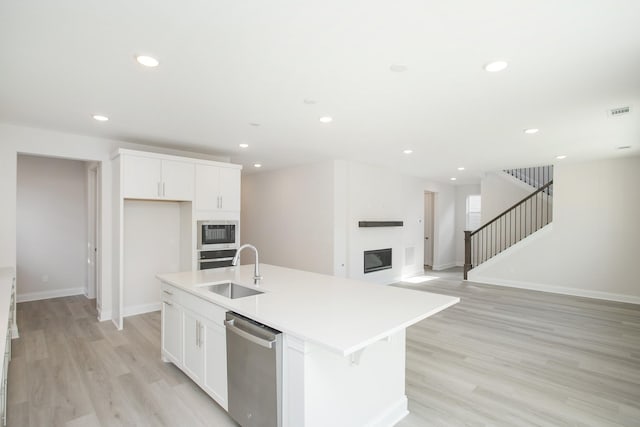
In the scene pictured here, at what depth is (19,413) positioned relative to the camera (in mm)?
2332

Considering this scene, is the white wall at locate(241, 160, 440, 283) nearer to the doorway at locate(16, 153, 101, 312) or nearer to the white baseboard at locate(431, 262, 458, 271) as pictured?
the white baseboard at locate(431, 262, 458, 271)

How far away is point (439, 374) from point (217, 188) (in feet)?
12.5

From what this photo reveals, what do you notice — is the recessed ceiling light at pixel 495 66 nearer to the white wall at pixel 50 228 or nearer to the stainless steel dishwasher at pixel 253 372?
the stainless steel dishwasher at pixel 253 372

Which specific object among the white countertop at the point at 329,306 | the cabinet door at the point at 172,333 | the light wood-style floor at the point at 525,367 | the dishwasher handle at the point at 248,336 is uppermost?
the white countertop at the point at 329,306

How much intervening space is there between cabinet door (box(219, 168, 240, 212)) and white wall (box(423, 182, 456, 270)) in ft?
18.0

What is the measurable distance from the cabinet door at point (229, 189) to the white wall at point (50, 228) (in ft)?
9.00

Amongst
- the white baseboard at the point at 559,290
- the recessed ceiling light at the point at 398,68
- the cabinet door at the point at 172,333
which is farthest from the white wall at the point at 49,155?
the white baseboard at the point at 559,290

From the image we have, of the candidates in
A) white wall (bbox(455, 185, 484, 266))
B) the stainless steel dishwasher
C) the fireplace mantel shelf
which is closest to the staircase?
white wall (bbox(455, 185, 484, 266))

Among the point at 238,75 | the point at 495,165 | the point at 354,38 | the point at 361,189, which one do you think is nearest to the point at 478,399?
the point at 354,38

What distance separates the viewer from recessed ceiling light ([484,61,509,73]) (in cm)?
226

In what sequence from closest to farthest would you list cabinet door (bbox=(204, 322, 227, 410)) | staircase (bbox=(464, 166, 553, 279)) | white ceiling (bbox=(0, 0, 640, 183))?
white ceiling (bbox=(0, 0, 640, 183))
cabinet door (bbox=(204, 322, 227, 410))
staircase (bbox=(464, 166, 553, 279))

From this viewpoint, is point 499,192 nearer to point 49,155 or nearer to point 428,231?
point 428,231

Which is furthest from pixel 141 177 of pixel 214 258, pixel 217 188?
pixel 214 258

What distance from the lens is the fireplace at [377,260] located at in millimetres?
6598
